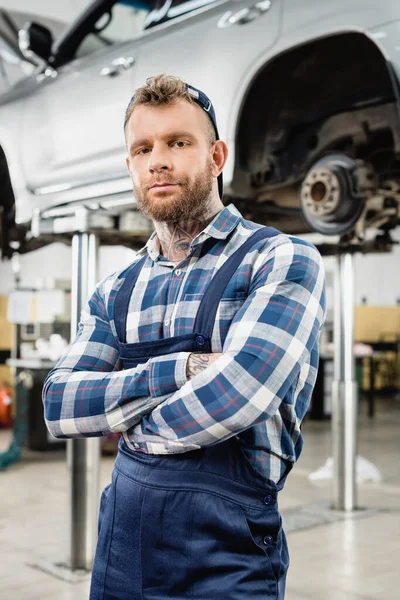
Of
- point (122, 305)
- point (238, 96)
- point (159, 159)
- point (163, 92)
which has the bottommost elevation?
point (122, 305)

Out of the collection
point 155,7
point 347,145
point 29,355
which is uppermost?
point 155,7

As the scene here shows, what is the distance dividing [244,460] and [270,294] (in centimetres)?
29

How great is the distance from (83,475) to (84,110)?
174 cm

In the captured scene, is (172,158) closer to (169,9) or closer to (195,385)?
(195,385)

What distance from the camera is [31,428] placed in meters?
6.68

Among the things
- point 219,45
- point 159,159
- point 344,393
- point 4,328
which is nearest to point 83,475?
point 344,393

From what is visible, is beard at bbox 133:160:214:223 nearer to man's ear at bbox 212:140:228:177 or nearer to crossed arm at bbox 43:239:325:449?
man's ear at bbox 212:140:228:177

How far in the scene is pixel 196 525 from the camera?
3.93 ft

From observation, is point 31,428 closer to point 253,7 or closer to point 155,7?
point 155,7

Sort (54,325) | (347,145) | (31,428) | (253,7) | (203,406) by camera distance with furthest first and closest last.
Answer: (54,325)
(31,428)
(347,145)
(253,7)
(203,406)

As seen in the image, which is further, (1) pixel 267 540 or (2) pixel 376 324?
(2) pixel 376 324

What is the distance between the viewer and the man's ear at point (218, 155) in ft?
4.48

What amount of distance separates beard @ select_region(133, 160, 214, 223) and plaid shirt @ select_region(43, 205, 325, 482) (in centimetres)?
5

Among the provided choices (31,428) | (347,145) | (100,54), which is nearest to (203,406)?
(347,145)
